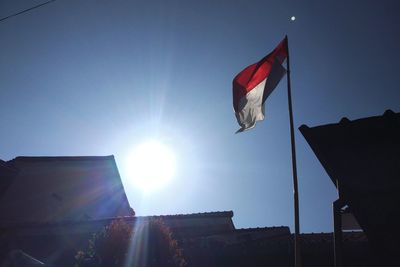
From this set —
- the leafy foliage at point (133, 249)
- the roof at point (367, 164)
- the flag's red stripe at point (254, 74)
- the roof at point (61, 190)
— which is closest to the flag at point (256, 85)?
the flag's red stripe at point (254, 74)

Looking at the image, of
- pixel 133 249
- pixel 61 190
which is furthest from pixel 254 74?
pixel 61 190

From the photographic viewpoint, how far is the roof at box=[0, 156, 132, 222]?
17.5m

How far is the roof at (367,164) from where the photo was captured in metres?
4.86

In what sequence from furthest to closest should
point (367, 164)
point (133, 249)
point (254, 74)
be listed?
point (133, 249) → point (254, 74) → point (367, 164)

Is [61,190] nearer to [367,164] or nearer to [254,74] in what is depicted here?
[254,74]

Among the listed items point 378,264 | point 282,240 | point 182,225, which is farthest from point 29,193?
point 378,264

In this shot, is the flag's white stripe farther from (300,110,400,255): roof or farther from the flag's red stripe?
(300,110,400,255): roof

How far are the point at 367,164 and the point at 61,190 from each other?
18124mm

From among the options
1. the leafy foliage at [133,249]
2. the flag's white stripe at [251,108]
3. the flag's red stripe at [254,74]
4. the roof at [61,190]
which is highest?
the roof at [61,190]

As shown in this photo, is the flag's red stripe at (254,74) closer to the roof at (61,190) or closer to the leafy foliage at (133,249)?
the leafy foliage at (133,249)

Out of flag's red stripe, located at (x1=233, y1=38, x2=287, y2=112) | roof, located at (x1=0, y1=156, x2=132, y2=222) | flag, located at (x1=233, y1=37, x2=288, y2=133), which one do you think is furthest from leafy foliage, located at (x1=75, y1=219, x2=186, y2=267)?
roof, located at (x1=0, y1=156, x2=132, y2=222)

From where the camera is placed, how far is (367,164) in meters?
5.20

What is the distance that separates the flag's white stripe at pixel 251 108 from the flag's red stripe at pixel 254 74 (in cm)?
12

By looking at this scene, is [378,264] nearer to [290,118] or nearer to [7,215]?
[290,118]
